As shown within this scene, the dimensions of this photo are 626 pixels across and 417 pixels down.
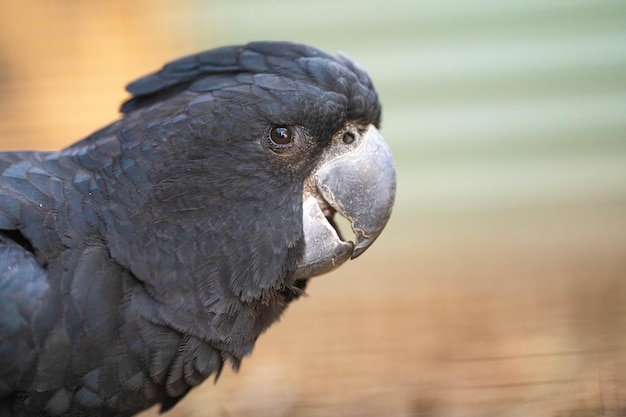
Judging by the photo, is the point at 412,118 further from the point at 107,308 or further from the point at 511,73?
the point at 107,308

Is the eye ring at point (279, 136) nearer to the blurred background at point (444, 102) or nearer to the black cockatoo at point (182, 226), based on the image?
the black cockatoo at point (182, 226)

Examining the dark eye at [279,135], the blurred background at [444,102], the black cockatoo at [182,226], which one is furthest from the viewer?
the blurred background at [444,102]

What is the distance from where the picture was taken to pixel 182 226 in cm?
303

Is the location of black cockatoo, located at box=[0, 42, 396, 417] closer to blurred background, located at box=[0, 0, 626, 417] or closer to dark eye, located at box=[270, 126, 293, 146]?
dark eye, located at box=[270, 126, 293, 146]

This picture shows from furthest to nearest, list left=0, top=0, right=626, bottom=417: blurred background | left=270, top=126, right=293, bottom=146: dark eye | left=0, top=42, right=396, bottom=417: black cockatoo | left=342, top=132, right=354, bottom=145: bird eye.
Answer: left=0, top=0, right=626, bottom=417: blurred background → left=342, top=132, right=354, bottom=145: bird eye → left=270, top=126, right=293, bottom=146: dark eye → left=0, top=42, right=396, bottom=417: black cockatoo

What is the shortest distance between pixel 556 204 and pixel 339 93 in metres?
4.83

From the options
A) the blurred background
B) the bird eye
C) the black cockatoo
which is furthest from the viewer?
the blurred background

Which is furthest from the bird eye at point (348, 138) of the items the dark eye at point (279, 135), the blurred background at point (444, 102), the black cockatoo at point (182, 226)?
the blurred background at point (444, 102)

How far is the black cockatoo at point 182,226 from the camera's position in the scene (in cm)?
288

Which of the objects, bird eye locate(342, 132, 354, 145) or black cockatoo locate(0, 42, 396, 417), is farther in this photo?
bird eye locate(342, 132, 354, 145)

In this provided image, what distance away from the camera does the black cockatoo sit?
Result: 2875 millimetres

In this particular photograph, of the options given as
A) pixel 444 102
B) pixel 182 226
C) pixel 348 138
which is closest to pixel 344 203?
pixel 348 138

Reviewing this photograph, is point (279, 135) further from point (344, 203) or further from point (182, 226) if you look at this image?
point (182, 226)

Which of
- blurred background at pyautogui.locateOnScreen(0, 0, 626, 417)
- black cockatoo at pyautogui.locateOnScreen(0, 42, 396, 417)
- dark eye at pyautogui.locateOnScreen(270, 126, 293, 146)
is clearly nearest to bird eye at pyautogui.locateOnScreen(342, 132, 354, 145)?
black cockatoo at pyautogui.locateOnScreen(0, 42, 396, 417)
